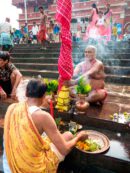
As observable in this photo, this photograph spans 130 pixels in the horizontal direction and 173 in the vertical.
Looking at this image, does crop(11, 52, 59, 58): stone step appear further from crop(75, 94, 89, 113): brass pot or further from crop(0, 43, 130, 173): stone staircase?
crop(75, 94, 89, 113): brass pot

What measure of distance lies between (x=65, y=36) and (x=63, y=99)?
3.94 feet

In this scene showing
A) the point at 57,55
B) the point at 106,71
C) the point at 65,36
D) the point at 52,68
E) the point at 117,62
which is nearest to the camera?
the point at 65,36

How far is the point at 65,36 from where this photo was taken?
3238 millimetres

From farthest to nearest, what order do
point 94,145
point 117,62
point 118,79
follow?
point 117,62 → point 118,79 → point 94,145

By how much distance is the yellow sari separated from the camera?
1843 millimetres

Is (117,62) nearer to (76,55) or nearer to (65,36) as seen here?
(76,55)

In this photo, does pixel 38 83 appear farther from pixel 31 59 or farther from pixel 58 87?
pixel 31 59

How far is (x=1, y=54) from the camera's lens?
395 centimetres

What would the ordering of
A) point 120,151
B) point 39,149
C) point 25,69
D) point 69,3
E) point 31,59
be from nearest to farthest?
point 39,149, point 120,151, point 69,3, point 25,69, point 31,59

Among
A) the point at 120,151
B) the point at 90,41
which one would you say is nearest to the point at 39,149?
the point at 120,151

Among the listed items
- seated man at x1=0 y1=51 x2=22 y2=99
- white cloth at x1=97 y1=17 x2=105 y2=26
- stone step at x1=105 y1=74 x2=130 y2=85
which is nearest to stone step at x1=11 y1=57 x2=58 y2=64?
stone step at x1=105 y1=74 x2=130 y2=85

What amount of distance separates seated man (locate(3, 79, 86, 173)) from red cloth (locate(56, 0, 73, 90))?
1.36 metres

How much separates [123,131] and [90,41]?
7.68m

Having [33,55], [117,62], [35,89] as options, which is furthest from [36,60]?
[35,89]
